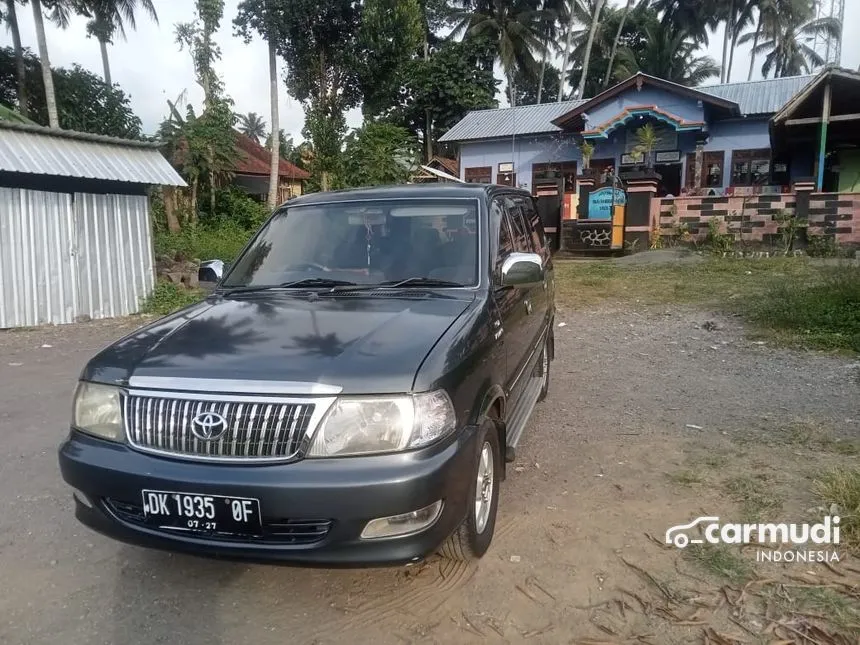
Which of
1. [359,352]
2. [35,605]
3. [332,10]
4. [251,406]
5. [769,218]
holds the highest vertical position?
[332,10]

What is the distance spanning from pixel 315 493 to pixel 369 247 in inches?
68.3

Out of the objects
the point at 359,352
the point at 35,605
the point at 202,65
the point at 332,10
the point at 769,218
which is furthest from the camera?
the point at 332,10

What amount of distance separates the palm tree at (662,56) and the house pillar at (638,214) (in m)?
19.7

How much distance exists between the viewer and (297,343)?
2.58 meters

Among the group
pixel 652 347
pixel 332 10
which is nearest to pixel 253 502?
pixel 652 347

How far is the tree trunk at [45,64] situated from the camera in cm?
1942

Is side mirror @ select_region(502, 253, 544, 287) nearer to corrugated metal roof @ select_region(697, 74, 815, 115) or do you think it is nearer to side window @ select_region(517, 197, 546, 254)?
side window @ select_region(517, 197, 546, 254)

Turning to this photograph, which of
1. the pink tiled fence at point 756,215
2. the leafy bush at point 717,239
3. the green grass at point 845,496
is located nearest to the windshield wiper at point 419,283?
the green grass at point 845,496

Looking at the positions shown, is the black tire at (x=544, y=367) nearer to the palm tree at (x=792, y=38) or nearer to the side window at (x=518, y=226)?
the side window at (x=518, y=226)

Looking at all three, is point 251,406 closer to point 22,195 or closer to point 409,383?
point 409,383

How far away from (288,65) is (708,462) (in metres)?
23.6

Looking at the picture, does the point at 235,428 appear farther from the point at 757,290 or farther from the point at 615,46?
the point at 615,46

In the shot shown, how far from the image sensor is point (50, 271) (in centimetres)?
907

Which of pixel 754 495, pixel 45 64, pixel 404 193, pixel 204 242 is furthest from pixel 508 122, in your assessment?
pixel 754 495
